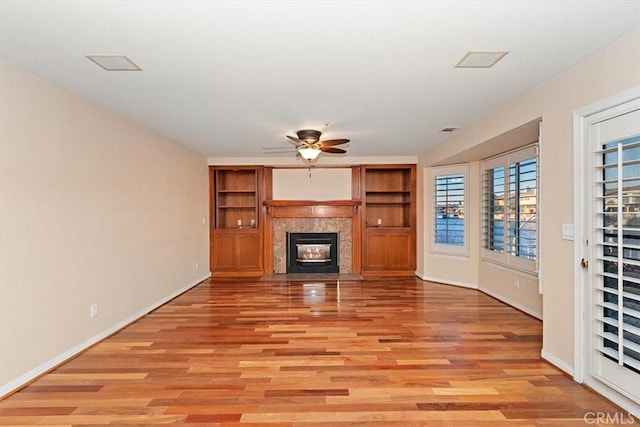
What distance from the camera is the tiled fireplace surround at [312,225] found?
7504 mm

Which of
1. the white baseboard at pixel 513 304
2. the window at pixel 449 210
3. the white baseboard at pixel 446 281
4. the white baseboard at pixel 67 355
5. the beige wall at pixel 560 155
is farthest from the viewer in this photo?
the window at pixel 449 210

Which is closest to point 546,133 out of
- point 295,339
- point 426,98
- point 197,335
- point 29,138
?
point 426,98

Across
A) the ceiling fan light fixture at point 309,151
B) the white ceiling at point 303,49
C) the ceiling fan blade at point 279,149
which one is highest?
the white ceiling at point 303,49

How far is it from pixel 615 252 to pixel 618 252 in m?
0.10

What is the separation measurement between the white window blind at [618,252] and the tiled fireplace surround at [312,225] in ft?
16.4

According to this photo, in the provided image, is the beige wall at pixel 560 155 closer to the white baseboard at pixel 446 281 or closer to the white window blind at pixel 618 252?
the white window blind at pixel 618 252

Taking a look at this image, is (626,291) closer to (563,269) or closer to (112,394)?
(563,269)

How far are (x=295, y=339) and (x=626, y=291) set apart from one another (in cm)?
277

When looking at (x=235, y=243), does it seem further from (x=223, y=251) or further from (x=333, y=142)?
(x=333, y=142)

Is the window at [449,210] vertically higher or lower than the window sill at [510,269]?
higher

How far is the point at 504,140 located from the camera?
14.3ft

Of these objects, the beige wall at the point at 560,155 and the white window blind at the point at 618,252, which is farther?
the beige wall at the point at 560,155

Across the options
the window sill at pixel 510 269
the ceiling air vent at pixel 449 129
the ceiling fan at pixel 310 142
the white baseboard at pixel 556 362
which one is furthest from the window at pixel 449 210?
the white baseboard at pixel 556 362

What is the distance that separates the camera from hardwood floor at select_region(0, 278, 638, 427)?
2.40 m
